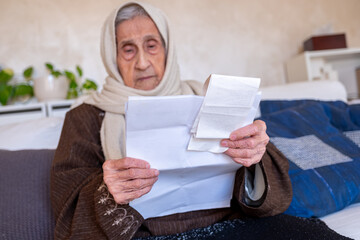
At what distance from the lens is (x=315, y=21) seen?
3.28 meters

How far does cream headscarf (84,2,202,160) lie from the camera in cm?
109

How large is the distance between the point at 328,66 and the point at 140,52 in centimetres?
240

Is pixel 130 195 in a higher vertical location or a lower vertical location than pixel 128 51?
lower

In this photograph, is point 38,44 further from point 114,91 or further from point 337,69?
point 337,69

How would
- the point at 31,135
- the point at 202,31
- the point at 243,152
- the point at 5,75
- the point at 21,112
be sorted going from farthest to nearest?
1. the point at 202,31
2. the point at 5,75
3. the point at 21,112
4. the point at 31,135
5. the point at 243,152

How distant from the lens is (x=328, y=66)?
3.03 m

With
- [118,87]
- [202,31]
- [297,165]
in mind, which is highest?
[202,31]

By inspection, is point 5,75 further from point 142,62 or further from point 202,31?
point 142,62

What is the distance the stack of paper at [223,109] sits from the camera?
0.62 meters

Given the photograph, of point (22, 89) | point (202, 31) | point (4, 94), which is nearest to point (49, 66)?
point (22, 89)

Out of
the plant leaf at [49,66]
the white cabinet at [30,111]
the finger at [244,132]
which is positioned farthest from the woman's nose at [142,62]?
the plant leaf at [49,66]

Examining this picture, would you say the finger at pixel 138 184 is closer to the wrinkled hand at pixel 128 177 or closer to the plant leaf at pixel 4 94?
the wrinkled hand at pixel 128 177

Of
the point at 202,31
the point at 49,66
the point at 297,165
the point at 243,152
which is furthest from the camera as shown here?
the point at 202,31

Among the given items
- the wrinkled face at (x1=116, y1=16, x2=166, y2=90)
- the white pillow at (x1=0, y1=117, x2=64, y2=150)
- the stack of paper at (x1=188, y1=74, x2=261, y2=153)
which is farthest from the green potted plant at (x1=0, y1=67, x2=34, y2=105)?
the stack of paper at (x1=188, y1=74, x2=261, y2=153)
